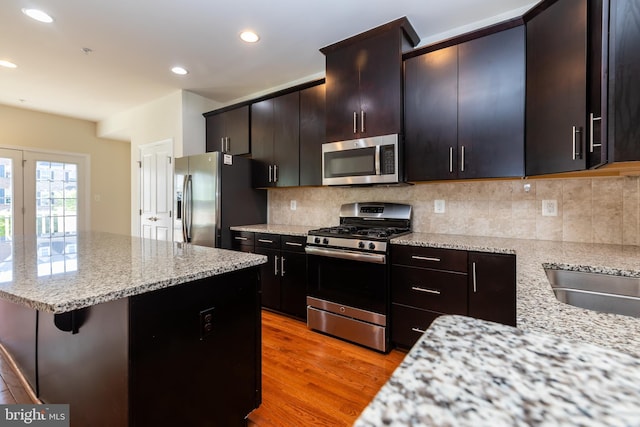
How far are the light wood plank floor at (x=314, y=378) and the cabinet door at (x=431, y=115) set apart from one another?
4.86 ft

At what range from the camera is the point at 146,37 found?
261 centimetres

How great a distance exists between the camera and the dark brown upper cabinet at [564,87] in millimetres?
1483

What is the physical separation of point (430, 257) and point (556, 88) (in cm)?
129

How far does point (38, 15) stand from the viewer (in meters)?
2.29

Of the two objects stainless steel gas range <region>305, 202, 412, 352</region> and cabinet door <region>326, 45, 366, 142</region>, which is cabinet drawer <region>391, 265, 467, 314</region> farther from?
cabinet door <region>326, 45, 366, 142</region>

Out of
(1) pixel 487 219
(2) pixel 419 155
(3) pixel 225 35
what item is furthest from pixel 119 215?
(1) pixel 487 219

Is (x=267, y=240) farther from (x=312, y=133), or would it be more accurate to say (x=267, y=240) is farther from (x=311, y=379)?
(x=311, y=379)

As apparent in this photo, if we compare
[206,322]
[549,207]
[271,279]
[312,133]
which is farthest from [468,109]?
[271,279]

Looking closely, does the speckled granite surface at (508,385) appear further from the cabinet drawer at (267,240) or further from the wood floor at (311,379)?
the cabinet drawer at (267,240)

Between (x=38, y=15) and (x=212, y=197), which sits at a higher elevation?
(x=38, y=15)

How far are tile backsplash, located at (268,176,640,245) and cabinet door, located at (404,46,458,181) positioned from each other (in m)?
0.40

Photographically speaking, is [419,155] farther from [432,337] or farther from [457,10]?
[432,337]

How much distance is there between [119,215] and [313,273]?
4.96 metres

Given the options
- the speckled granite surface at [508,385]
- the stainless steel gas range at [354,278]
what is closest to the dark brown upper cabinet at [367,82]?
the stainless steel gas range at [354,278]
